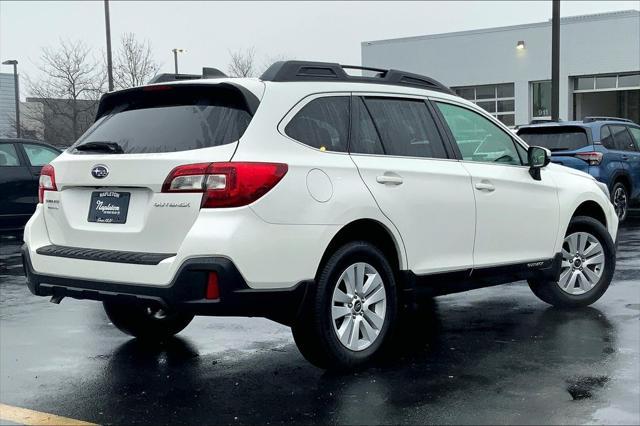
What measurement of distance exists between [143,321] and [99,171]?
1563 mm

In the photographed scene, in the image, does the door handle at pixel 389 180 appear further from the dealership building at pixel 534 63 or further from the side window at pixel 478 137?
the dealership building at pixel 534 63

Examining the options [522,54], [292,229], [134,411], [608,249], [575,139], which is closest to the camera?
[134,411]

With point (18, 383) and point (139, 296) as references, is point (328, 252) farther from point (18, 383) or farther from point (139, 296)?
point (18, 383)

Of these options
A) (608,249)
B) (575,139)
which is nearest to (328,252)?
(608,249)

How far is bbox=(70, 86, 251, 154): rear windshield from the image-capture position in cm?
491

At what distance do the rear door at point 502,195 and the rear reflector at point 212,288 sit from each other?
2.14 meters

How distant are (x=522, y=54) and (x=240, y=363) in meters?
33.0

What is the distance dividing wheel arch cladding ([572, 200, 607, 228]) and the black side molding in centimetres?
387

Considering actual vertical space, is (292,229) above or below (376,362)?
above

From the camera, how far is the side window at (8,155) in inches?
515

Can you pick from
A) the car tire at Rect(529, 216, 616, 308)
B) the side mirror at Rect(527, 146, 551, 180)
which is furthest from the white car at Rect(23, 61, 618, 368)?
the car tire at Rect(529, 216, 616, 308)

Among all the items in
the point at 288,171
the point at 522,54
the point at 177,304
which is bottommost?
the point at 177,304

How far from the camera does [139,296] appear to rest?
474cm

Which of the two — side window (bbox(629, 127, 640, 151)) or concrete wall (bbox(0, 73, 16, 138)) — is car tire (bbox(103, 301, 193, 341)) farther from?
concrete wall (bbox(0, 73, 16, 138))
